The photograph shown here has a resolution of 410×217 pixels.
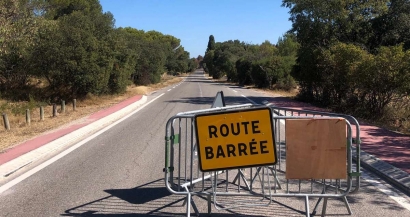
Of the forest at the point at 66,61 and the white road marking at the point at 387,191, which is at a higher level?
the forest at the point at 66,61

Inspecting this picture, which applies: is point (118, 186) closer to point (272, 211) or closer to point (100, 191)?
point (100, 191)

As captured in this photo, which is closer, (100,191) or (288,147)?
(288,147)

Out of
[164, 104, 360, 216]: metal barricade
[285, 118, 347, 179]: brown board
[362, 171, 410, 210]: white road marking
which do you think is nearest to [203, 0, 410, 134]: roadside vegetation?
[362, 171, 410, 210]: white road marking

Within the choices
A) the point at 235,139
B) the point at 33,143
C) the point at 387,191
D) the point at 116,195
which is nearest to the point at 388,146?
the point at 387,191

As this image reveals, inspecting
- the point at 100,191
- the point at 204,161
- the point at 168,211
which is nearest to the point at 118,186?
the point at 100,191

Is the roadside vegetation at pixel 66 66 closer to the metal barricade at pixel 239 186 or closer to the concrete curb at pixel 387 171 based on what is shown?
the concrete curb at pixel 387 171

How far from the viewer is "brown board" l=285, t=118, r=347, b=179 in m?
5.00

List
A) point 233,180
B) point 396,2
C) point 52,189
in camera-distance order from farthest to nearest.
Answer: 1. point 396,2
2. point 233,180
3. point 52,189

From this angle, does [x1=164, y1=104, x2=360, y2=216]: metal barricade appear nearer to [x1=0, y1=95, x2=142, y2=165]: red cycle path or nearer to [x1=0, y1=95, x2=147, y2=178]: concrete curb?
[x1=0, y1=95, x2=147, y2=178]: concrete curb

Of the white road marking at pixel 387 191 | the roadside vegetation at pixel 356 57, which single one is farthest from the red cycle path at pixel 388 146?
the roadside vegetation at pixel 356 57

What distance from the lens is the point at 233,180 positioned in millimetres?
6883

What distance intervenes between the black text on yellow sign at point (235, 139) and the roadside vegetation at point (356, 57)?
1039 centimetres

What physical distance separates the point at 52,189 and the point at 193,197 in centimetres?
218

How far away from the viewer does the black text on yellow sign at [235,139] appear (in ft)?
16.0
